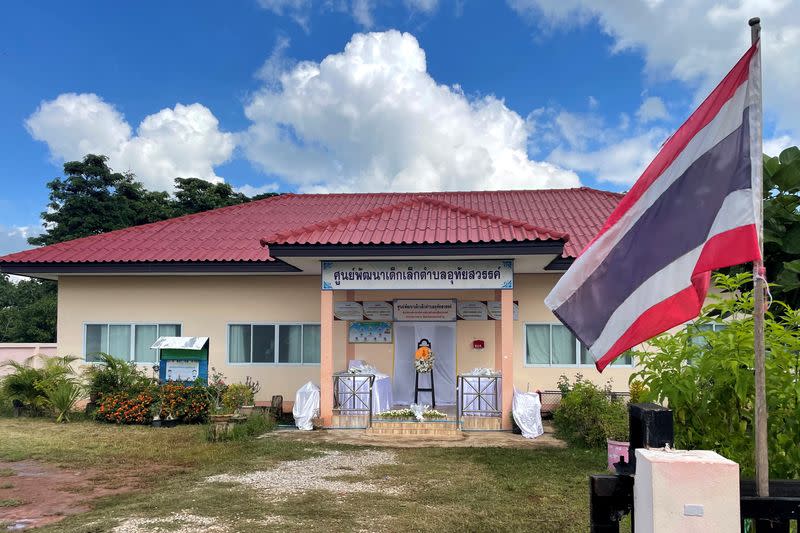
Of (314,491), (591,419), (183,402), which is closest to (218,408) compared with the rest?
(183,402)

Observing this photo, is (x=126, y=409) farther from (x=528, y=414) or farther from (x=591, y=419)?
(x=591, y=419)

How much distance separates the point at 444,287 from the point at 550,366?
3.92 metres

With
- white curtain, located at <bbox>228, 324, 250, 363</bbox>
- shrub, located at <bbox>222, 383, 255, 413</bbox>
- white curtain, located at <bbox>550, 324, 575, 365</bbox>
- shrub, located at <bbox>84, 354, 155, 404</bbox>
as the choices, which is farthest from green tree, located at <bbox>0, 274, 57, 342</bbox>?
white curtain, located at <bbox>550, 324, 575, 365</bbox>

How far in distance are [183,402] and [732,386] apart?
38.6 feet

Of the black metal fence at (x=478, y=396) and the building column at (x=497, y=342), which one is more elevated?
the building column at (x=497, y=342)

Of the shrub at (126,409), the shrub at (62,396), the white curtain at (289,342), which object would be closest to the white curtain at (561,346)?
the white curtain at (289,342)

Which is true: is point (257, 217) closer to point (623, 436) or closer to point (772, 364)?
point (623, 436)

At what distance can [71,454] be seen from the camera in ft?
32.9

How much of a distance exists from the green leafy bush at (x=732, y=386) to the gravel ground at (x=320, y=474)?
462cm

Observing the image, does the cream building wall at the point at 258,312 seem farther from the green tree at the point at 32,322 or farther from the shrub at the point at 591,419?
the green tree at the point at 32,322

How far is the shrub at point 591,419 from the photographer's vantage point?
34.3ft

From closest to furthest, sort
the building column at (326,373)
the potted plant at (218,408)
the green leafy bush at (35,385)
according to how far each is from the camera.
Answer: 1. the potted plant at (218,408)
2. the building column at (326,373)
3. the green leafy bush at (35,385)

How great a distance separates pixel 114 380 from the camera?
45.4 ft

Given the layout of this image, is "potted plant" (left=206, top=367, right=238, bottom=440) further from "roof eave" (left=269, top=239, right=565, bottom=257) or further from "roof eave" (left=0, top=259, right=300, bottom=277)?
"roof eave" (left=269, top=239, right=565, bottom=257)
